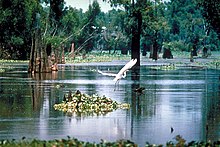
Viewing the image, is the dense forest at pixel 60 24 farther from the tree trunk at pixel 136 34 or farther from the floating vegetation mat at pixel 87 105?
the floating vegetation mat at pixel 87 105

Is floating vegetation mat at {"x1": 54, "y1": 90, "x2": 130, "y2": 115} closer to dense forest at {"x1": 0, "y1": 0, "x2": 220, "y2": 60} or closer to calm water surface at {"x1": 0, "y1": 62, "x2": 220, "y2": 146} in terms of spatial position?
calm water surface at {"x1": 0, "y1": 62, "x2": 220, "y2": 146}

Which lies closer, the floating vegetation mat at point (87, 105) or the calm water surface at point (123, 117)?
the calm water surface at point (123, 117)

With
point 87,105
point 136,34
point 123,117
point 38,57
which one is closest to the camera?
point 123,117

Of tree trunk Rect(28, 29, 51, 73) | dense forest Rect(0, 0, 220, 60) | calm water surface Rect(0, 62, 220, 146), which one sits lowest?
calm water surface Rect(0, 62, 220, 146)

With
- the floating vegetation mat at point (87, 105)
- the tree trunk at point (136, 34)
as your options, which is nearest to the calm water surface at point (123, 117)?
the floating vegetation mat at point (87, 105)

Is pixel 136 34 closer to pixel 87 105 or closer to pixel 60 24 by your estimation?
pixel 60 24

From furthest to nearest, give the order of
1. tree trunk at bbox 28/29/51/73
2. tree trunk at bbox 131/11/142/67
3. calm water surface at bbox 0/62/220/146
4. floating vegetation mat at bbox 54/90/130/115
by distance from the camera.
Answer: tree trunk at bbox 131/11/142/67 → tree trunk at bbox 28/29/51/73 → floating vegetation mat at bbox 54/90/130/115 → calm water surface at bbox 0/62/220/146

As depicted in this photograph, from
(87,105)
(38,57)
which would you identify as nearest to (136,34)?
(38,57)

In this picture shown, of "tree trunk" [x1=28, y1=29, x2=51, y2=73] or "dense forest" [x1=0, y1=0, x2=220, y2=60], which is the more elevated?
"dense forest" [x1=0, y1=0, x2=220, y2=60]

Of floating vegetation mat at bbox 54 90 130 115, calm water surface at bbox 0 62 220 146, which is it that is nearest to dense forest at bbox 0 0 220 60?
calm water surface at bbox 0 62 220 146

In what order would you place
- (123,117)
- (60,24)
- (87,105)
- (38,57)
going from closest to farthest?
(123,117), (87,105), (38,57), (60,24)

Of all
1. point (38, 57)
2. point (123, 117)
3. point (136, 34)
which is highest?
point (136, 34)

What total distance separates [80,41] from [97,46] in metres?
39.1

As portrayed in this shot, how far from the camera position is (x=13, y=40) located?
8225 cm
